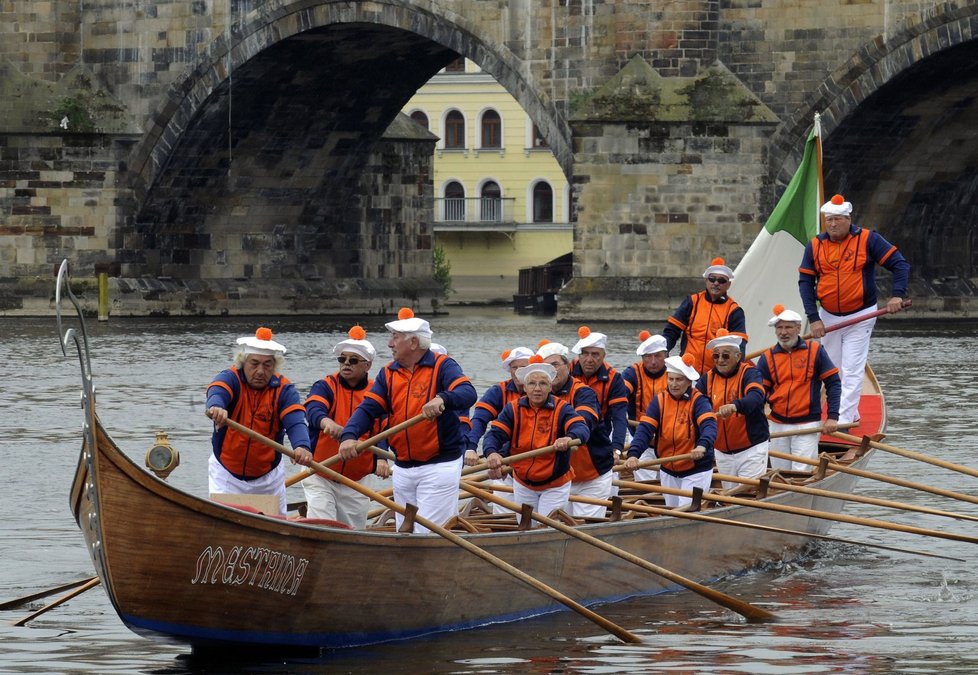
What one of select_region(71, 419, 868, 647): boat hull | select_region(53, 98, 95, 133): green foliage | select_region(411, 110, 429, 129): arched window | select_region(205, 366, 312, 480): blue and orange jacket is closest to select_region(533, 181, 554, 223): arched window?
select_region(411, 110, 429, 129): arched window

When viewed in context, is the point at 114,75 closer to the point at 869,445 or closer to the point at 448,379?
the point at 869,445

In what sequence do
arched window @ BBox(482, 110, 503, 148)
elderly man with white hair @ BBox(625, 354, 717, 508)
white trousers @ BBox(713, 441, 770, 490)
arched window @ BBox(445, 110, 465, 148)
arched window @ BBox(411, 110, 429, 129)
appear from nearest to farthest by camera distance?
elderly man with white hair @ BBox(625, 354, 717, 508) < white trousers @ BBox(713, 441, 770, 490) < arched window @ BBox(482, 110, 503, 148) < arched window @ BBox(411, 110, 429, 129) < arched window @ BBox(445, 110, 465, 148)

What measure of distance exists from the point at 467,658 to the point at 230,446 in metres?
2.05

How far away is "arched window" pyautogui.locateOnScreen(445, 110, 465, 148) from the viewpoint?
7844 cm

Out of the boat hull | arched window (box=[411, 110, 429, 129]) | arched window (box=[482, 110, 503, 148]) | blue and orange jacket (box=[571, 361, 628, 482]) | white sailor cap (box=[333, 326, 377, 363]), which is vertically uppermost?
arched window (box=[411, 110, 429, 129])

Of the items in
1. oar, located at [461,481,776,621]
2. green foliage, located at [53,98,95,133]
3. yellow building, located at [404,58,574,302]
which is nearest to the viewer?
oar, located at [461,481,776,621]

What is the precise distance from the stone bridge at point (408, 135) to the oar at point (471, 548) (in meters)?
26.4

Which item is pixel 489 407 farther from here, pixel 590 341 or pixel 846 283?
pixel 846 283

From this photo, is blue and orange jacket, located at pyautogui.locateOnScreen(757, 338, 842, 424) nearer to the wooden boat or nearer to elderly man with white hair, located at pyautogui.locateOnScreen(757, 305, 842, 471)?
elderly man with white hair, located at pyautogui.locateOnScreen(757, 305, 842, 471)

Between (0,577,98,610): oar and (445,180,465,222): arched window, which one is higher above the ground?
(445,180,465,222): arched window

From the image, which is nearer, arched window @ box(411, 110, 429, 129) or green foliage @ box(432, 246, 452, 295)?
green foliage @ box(432, 246, 452, 295)

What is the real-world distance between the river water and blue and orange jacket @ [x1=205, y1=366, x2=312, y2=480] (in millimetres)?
1208

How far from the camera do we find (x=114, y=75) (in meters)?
47.8

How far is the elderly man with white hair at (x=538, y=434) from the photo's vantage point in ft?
47.7
